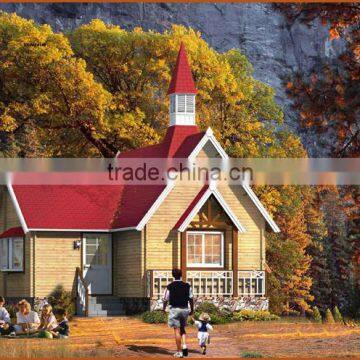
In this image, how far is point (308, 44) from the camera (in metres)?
197

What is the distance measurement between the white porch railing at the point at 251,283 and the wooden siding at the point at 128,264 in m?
3.45

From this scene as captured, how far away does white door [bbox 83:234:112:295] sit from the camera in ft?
143

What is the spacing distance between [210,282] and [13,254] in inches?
303

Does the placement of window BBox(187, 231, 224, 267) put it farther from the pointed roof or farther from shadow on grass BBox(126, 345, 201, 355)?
shadow on grass BBox(126, 345, 201, 355)

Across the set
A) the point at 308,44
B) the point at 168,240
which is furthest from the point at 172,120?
the point at 308,44

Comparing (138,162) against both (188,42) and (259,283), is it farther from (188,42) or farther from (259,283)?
(188,42)

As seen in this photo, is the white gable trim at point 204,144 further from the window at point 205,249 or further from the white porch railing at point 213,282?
the white porch railing at point 213,282

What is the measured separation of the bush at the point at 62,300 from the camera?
4144 centimetres

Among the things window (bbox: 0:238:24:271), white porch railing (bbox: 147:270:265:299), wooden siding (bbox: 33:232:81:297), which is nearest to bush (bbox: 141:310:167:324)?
white porch railing (bbox: 147:270:265:299)

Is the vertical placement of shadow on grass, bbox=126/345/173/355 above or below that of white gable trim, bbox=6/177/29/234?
below

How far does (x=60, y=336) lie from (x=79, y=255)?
9229 millimetres

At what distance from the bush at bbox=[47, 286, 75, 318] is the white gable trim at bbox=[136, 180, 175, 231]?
3.56m

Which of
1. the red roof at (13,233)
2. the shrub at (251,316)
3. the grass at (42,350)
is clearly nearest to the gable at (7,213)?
the red roof at (13,233)

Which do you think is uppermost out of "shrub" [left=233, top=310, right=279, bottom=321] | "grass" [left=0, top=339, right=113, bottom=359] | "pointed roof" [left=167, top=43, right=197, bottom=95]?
"pointed roof" [left=167, top=43, right=197, bottom=95]
